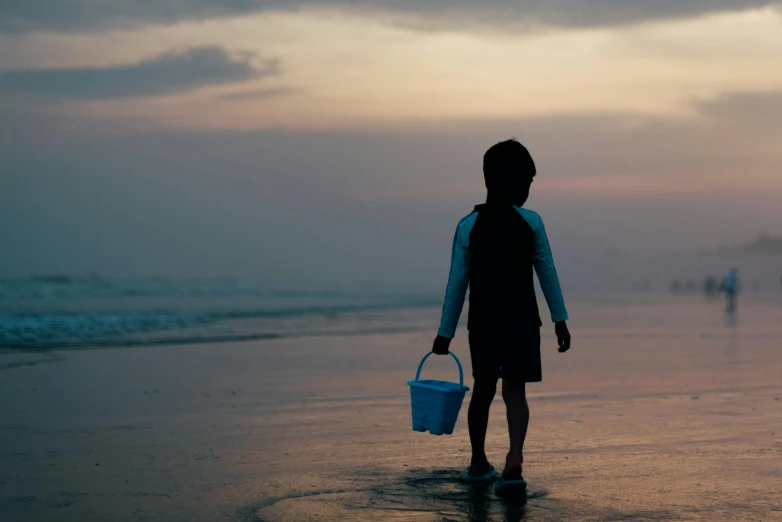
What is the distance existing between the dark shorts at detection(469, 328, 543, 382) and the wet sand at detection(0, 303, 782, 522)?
1.93ft

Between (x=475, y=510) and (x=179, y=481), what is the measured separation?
66.2 inches

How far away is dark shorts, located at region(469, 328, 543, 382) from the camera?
5.37 meters

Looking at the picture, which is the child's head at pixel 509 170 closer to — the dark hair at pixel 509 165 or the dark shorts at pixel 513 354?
the dark hair at pixel 509 165

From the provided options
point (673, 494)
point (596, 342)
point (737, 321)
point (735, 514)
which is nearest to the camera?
point (735, 514)

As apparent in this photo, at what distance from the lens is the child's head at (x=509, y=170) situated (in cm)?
548

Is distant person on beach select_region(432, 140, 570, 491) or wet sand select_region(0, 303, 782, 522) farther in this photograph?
distant person on beach select_region(432, 140, 570, 491)

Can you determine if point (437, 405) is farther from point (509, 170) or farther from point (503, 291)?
point (509, 170)

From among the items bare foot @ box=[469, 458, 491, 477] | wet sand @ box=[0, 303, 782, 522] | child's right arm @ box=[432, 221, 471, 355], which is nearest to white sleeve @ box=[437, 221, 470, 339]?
child's right arm @ box=[432, 221, 471, 355]

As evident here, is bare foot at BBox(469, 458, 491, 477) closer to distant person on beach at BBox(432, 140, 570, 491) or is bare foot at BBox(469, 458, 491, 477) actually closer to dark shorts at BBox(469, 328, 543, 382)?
distant person on beach at BBox(432, 140, 570, 491)

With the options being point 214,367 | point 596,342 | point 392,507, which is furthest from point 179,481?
point 596,342

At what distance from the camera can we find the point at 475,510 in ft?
15.3

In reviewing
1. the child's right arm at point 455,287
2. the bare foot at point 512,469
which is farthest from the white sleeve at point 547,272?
the bare foot at point 512,469

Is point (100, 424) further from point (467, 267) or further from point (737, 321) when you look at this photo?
point (737, 321)

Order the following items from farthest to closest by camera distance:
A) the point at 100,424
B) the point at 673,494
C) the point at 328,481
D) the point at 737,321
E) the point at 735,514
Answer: the point at 737,321, the point at 100,424, the point at 328,481, the point at 673,494, the point at 735,514
